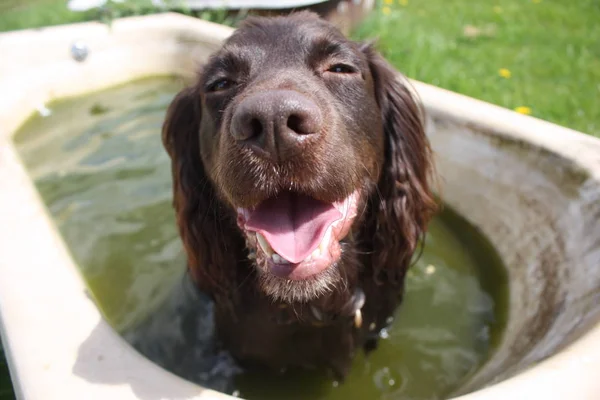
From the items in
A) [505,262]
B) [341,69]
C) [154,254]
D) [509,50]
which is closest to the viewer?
[341,69]

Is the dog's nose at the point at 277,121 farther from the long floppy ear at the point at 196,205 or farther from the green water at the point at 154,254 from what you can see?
the green water at the point at 154,254

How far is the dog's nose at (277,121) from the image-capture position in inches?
52.5

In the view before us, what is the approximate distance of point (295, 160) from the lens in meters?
1.44

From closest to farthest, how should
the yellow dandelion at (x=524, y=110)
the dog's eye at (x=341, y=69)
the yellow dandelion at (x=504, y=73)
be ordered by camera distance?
the dog's eye at (x=341, y=69) < the yellow dandelion at (x=524, y=110) < the yellow dandelion at (x=504, y=73)

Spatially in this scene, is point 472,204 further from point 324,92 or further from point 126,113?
point 126,113

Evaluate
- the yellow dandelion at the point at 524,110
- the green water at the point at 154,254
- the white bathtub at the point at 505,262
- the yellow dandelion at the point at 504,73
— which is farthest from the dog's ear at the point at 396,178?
the yellow dandelion at the point at 504,73

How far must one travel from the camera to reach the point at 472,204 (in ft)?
9.96

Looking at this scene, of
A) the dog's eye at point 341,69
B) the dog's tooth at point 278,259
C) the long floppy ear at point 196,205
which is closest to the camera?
the dog's tooth at point 278,259

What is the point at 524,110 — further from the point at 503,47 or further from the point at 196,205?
the point at 196,205

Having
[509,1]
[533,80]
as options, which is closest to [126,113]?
[533,80]

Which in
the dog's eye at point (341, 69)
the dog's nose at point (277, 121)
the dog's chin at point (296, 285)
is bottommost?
the dog's chin at point (296, 285)

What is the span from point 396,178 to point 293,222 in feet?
2.45

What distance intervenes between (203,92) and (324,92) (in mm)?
598

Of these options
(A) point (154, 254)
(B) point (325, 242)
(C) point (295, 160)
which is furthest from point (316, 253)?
(A) point (154, 254)
